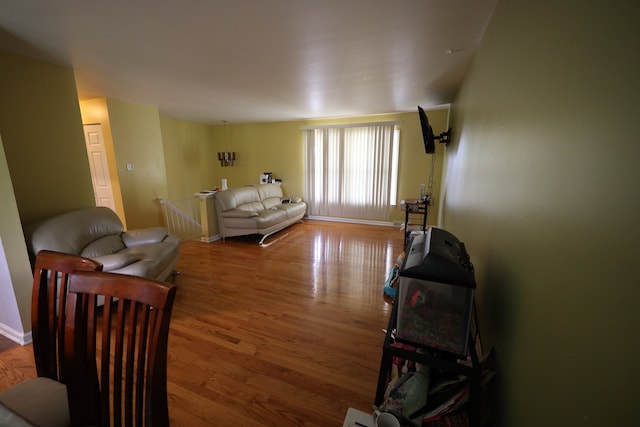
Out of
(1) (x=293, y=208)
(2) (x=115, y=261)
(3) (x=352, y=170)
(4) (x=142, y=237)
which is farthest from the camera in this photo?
(3) (x=352, y=170)

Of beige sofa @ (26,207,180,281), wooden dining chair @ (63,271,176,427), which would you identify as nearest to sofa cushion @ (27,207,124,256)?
beige sofa @ (26,207,180,281)

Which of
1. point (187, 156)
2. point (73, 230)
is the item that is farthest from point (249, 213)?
point (187, 156)

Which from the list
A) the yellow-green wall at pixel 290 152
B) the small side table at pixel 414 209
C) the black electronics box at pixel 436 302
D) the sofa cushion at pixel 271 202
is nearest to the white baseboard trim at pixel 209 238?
the sofa cushion at pixel 271 202

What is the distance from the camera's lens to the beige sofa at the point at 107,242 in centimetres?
212

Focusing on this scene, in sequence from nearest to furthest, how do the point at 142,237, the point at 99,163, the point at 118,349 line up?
the point at 118,349 → the point at 142,237 → the point at 99,163

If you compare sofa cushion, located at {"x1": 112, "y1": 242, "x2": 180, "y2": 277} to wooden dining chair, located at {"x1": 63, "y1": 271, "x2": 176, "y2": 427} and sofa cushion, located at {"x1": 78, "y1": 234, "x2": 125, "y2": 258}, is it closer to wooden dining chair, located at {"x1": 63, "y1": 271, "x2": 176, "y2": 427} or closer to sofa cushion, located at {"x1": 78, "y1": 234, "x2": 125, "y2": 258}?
sofa cushion, located at {"x1": 78, "y1": 234, "x2": 125, "y2": 258}

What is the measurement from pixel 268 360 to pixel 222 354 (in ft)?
1.16

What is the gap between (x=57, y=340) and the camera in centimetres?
103

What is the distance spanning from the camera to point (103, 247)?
2488mm

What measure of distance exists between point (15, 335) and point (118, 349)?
7.08 ft

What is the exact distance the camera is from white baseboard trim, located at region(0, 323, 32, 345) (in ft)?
6.24

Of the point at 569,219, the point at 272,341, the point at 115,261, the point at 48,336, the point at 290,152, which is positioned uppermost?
the point at 290,152

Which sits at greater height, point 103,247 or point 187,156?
point 187,156

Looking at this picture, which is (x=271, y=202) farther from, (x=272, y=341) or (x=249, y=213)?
(x=272, y=341)
